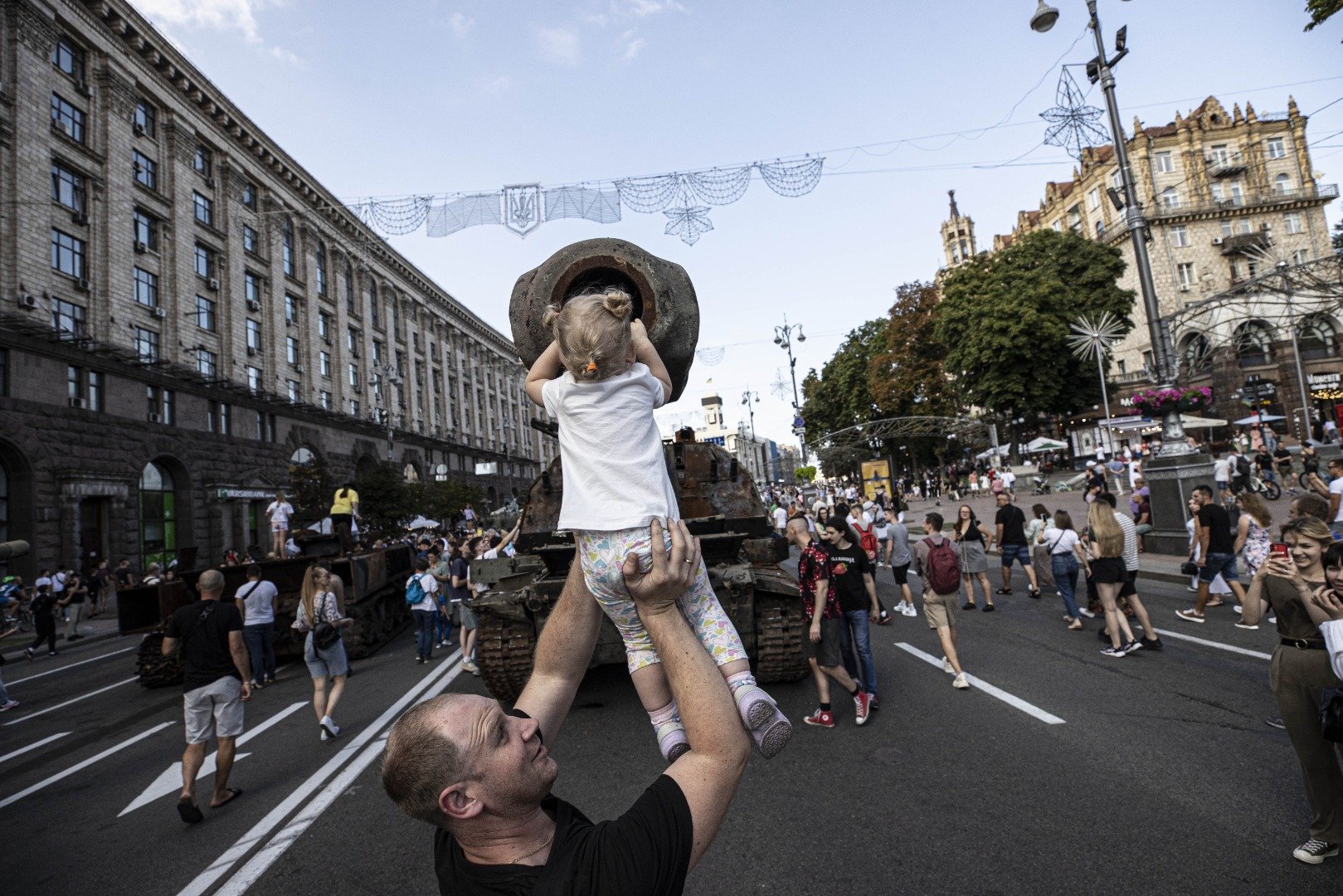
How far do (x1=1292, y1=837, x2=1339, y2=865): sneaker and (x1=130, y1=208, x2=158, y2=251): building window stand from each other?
3191 centimetres

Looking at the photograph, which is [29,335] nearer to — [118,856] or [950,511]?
[118,856]

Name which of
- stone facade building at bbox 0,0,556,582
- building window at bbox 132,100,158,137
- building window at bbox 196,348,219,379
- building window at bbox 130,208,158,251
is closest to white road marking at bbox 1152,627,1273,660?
stone facade building at bbox 0,0,556,582

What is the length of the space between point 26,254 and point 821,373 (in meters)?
56.4

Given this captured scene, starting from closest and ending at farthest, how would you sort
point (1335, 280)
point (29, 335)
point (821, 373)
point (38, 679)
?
point (38, 679) → point (1335, 280) → point (29, 335) → point (821, 373)

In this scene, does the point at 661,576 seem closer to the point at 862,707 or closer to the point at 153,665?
the point at 862,707

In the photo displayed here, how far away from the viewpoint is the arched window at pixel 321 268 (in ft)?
126

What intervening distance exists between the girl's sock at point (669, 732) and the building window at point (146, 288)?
2995 centimetres

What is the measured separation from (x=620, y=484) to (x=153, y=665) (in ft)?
36.5

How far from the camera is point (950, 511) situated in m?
29.0

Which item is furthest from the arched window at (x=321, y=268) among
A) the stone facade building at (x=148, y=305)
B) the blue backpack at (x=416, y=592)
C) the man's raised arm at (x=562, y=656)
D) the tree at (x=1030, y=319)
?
the man's raised arm at (x=562, y=656)

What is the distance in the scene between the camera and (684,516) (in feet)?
21.5

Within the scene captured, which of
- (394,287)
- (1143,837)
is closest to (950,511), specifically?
(1143,837)

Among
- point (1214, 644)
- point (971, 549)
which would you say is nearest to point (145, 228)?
point (971, 549)

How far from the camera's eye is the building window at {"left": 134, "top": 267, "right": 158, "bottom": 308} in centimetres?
2491
